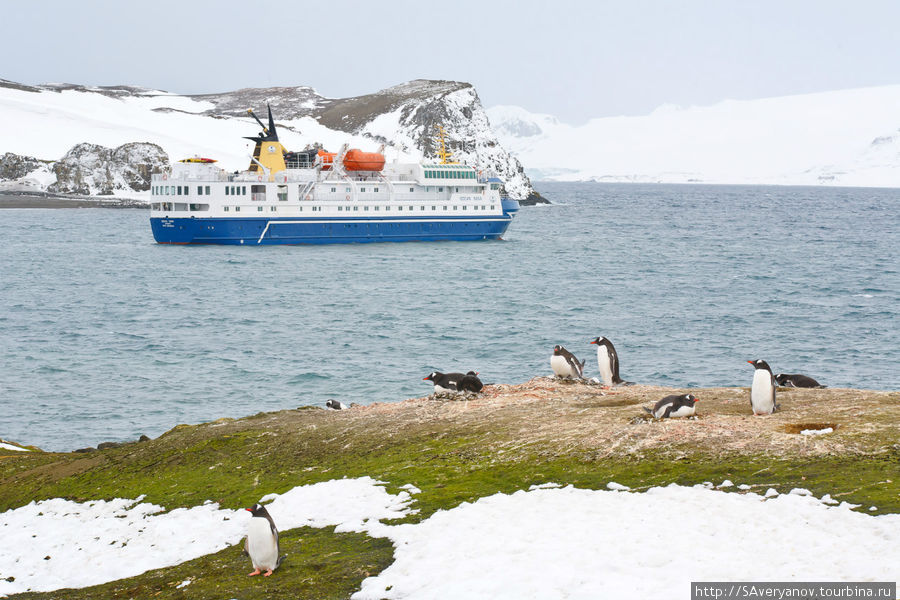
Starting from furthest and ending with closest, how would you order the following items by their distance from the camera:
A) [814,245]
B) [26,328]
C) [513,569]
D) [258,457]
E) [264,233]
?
[814,245] → [264,233] → [26,328] → [258,457] → [513,569]

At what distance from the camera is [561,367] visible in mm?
19000

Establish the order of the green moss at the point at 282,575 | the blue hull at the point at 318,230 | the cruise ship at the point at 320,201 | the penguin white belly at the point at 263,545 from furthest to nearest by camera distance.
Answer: the blue hull at the point at 318,230 → the cruise ship at the point at 320,201 → the penguin white belly at the point at 263,545 → the green moss at the point at 282,575

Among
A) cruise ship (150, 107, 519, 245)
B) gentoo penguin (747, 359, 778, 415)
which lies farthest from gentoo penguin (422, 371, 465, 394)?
cruise ship (150, 107, 519, 245)

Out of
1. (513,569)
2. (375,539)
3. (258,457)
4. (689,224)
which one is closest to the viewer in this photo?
(513,569)

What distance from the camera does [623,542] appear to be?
9.78m

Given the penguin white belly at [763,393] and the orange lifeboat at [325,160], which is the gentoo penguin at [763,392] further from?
the orange lifeboat at [325,160]

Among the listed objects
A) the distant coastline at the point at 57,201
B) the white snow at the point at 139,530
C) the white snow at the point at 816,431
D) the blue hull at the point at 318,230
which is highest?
the distant coastline at the point at 57,201

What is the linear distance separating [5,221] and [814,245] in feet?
295

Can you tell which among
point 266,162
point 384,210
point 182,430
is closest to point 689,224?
point 384,210

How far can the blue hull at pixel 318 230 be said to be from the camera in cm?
7756

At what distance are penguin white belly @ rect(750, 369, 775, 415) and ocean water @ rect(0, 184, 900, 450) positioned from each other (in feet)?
52.2

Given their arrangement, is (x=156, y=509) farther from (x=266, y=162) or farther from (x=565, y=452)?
(x=266, y=162)

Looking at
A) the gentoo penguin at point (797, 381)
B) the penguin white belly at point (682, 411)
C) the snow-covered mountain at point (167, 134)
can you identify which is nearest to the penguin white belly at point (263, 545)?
the penguin white belly at point (682, 411)

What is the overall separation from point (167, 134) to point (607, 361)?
6031 inches
